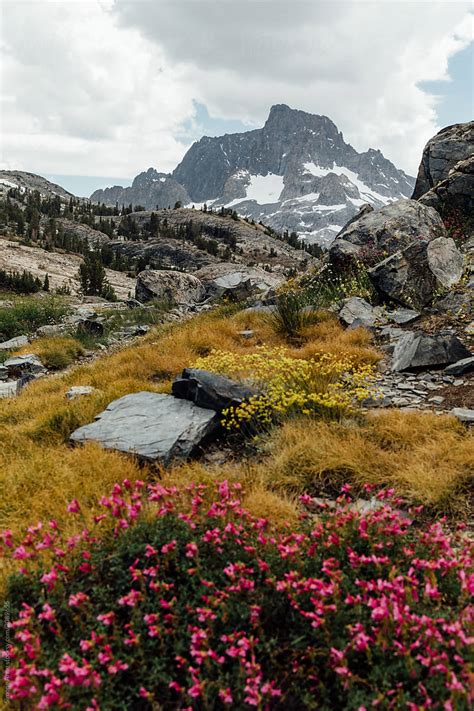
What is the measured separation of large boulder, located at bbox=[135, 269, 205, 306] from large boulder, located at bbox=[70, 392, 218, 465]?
57.3 feet

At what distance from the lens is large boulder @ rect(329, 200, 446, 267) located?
12.2 m

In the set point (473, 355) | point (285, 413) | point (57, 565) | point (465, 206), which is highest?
point (465, 206)

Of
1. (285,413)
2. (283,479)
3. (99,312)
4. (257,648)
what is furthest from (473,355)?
(99,312)

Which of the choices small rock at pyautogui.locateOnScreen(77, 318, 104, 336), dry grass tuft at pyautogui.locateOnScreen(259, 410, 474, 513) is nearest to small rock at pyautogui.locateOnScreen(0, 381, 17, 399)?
small rock at pyautogui.locateOnScreen(77, 318, 104, 336)

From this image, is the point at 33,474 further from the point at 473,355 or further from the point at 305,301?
the point at 305,301

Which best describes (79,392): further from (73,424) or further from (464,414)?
(464,414)

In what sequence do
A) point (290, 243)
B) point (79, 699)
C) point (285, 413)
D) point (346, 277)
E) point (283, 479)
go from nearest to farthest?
point (79, 699) → point (283, 479) → point (285, 413) → point (346, 277) → point (290, 243)

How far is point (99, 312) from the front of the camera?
19.1 meters

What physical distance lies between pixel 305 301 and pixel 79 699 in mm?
10060

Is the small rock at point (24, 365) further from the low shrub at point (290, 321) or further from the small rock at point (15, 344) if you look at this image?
the low shrub at point (290, 321)

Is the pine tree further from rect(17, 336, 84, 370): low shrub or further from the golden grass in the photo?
the golden grass

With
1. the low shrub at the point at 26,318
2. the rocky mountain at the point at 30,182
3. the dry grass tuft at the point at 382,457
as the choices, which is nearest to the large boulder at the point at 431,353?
the dry grass tuft at the point at 382,457

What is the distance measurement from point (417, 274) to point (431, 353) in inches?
144

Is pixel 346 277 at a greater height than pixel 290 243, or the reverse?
pixel 290 243
